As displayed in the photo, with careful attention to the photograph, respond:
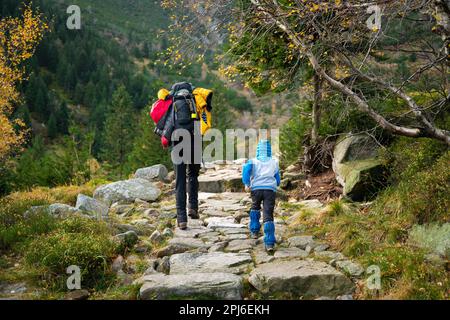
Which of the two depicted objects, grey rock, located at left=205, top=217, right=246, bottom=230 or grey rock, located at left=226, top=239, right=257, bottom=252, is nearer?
grey rock, located at left=226, top=239, right=257, bottom=252

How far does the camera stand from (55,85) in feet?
303

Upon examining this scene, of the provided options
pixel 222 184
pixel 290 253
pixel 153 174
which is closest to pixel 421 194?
pixel 290 253

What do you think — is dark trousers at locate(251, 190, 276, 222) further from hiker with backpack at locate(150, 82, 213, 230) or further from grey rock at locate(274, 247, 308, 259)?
hiker with backpack at locate(150, 82, 213, 230)

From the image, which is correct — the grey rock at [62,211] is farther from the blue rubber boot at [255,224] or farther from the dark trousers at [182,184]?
the blue rubber boot at [255,224]

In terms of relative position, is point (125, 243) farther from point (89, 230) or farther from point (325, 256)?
point (325, 256)

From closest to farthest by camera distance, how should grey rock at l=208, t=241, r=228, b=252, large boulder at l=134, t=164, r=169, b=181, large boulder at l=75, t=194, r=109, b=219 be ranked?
grey rock at l=208, t=241, r=228, b=252
large boulder at l=75, t=194, r=109, b=219
large boulder at l=134, t=164, r=169, b=181

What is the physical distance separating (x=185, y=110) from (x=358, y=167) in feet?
12.2

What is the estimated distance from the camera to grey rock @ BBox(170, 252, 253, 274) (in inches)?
211

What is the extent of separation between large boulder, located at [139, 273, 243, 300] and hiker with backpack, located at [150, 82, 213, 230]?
2.56 meters

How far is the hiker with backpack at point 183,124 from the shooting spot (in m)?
7.27

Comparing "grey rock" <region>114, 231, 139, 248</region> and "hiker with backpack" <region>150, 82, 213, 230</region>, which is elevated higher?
"hiker with backpack" <region>150, 82, 213, 230</region>

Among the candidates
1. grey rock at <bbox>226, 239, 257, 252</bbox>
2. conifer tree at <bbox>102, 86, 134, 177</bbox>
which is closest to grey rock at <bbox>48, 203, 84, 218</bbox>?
grey rock at <bbox>226, 239, 257, 252</bbox>

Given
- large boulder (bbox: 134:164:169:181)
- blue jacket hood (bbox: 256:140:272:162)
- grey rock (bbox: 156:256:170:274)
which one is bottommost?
grey rock (bbox: 156:256:170:274)
